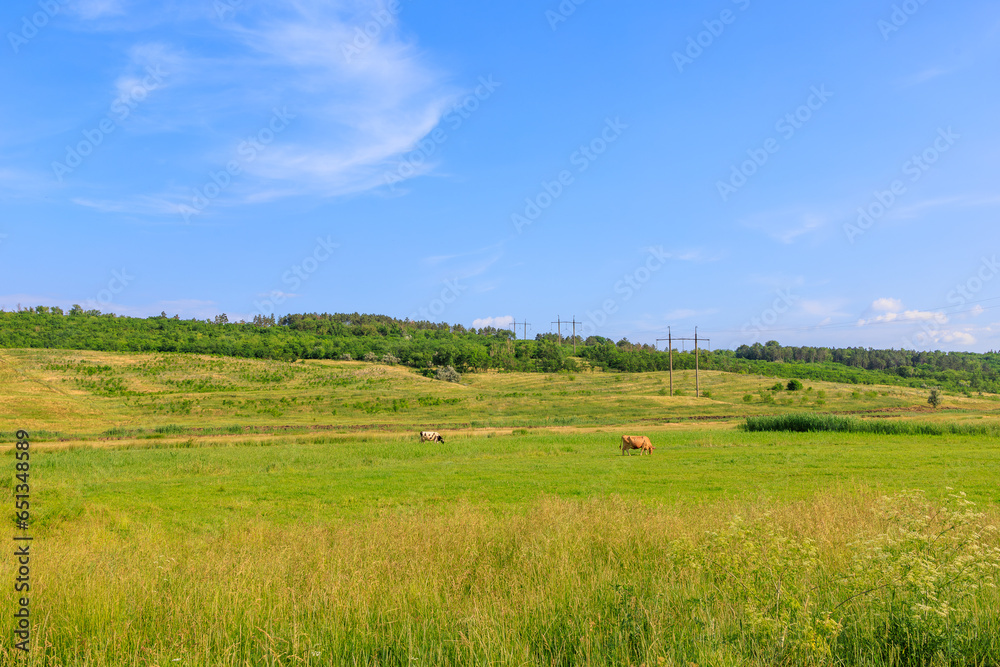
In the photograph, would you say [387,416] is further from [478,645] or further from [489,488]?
[478,645]

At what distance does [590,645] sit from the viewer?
187 inches

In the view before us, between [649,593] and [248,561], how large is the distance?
4918mm

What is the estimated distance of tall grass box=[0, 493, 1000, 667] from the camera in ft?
15.2

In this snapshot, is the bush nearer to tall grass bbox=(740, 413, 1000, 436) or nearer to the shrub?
tall grass bbox=(740, 413, 1000, 436)

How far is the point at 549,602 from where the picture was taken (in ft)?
18.6

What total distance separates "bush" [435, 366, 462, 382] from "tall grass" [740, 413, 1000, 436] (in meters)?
74.2

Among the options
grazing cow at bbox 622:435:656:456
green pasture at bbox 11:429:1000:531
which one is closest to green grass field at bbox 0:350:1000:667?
green pasture at bbox 11:429:1000:531

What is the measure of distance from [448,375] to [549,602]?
109197 mm

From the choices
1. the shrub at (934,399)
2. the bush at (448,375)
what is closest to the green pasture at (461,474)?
the shrub at (934,399)

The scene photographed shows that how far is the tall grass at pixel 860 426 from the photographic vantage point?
125ft

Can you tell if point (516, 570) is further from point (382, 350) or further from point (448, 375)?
point (382, 350)

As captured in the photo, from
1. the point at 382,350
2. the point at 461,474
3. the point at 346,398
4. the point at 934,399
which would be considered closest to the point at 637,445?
the point at 461,474

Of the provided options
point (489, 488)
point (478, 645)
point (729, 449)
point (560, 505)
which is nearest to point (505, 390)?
point (729, 449)

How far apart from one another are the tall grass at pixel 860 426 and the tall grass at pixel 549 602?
3681 cm
